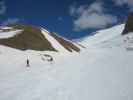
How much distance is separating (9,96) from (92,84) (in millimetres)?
5918

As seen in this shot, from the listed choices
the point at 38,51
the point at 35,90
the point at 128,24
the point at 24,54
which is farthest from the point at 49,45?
the point at 35,90

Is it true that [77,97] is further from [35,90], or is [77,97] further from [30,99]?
[35,90]

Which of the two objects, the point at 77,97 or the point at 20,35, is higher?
A: the point at 77,97

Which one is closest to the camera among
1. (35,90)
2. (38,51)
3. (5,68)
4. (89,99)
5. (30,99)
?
(89,99)

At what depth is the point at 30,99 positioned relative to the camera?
15023 millimetres

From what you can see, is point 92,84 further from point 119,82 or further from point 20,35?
point 20,35

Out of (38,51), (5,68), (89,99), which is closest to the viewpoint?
(89,99)

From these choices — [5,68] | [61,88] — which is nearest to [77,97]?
[61,88]

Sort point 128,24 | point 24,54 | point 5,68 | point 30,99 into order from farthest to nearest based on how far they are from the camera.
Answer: point 128,24, point 24,54, point 5,68, point 30,99

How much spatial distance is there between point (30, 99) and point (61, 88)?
8.65ft

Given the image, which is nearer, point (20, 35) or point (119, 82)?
point (119, 82)

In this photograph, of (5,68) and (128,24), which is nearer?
(5,68)

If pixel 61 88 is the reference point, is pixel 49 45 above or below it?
below

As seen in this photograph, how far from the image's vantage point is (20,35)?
67125mm
